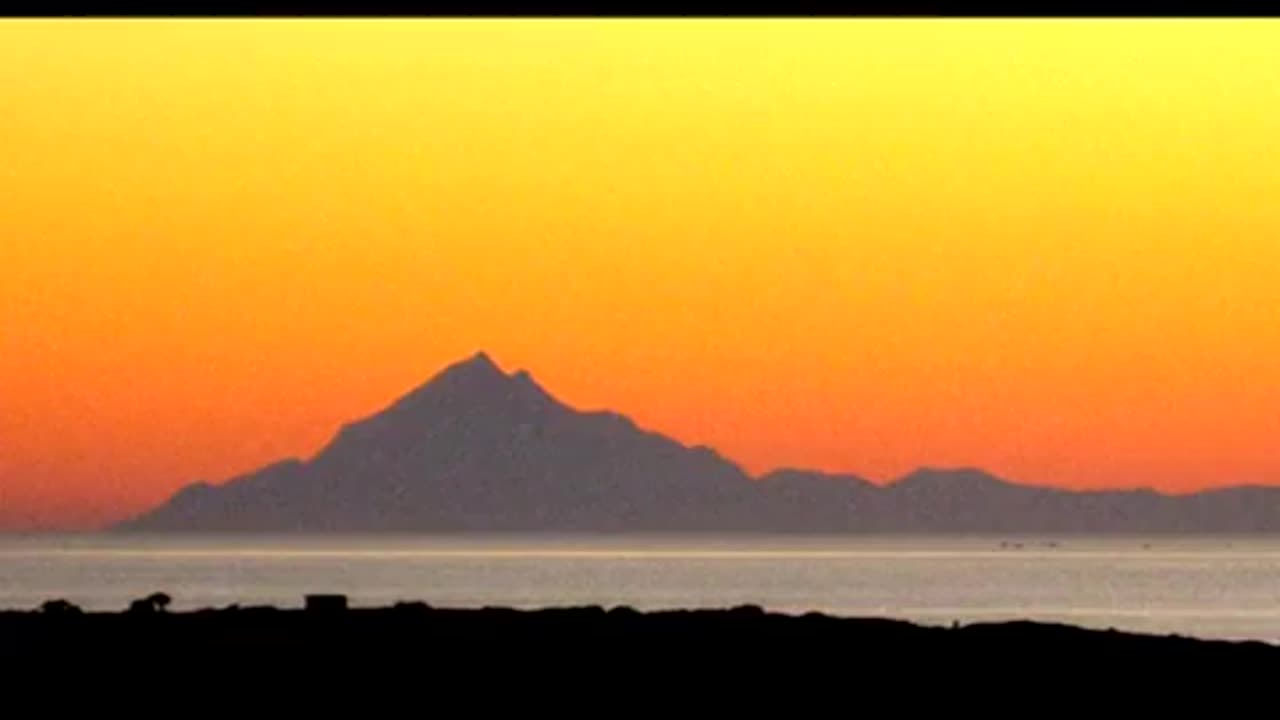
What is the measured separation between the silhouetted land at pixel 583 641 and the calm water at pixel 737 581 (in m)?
53.0

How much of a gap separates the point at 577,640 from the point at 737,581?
10357 centimetres

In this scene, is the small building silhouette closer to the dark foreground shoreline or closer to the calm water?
the dark foreground shoreline

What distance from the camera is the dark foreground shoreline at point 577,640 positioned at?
7.39m

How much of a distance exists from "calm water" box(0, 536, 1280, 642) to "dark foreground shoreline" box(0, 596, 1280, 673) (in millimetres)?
52999

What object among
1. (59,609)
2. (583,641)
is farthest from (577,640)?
(59,609)

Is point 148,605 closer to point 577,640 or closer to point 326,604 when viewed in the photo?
point 326,604

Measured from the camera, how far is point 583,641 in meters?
7.63

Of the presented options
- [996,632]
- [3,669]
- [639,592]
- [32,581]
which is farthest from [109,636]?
[32,581]

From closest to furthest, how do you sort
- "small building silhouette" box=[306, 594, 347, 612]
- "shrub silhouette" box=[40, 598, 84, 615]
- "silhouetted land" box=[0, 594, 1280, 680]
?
"silhouetted land" box=[0, 594, 1280, 680] → "shrub silhouette" box=[40, 598, 84, 615] → "small building silhouette" box=[306, 594, 347, 612]

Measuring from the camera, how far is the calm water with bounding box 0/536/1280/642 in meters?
81.7

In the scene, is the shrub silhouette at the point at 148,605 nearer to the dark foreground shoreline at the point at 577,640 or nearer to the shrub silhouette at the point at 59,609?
the dark foreground shoreline at the point at 577,640

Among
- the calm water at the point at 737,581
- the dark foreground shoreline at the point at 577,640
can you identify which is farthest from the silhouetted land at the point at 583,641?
the calm water at the point at 737,581

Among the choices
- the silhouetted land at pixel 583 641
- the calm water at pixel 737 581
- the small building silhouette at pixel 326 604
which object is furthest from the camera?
the calm water at pixel 737 581

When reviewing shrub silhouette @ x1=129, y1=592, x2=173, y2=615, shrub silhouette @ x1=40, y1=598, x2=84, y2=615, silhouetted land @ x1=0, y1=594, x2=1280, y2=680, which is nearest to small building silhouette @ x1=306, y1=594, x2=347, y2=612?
silhouetted land @ x1=0, y1=594, x2=1280, y2=680
